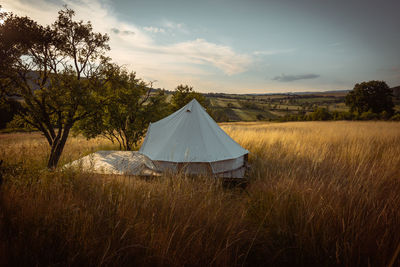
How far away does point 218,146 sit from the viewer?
5.30m

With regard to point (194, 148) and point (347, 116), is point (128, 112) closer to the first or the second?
point (194, 148)

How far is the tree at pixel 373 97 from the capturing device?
33.2 m

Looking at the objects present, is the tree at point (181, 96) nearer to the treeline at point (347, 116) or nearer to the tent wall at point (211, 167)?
the tent wall at point (211, 167)

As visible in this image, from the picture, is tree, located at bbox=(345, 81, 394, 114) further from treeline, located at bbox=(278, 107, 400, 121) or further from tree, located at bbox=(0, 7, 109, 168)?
tree, located at bbox=(0, 7, 109, 168)

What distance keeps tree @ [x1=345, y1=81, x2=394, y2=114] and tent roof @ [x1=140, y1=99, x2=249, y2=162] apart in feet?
137

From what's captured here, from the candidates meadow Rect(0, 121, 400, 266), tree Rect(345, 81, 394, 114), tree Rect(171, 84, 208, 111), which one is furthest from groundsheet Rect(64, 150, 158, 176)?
tree Rect(345, 81, 394, 114)

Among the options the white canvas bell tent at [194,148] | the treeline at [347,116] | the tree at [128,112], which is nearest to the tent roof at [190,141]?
the white canvas bell tent at [194,148]

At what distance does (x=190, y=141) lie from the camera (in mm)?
5312

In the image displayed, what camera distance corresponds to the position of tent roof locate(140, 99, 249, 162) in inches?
198

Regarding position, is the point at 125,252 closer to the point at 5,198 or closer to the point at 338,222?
the point at 5,198

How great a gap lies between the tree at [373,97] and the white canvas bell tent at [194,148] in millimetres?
41817

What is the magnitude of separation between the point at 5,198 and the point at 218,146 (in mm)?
4394

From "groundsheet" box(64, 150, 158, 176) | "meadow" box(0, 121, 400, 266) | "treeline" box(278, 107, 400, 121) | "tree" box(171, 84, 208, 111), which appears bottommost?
"groundsheet" box(64, 150, 158, 176)

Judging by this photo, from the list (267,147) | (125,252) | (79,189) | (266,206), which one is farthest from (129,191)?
(267,147)
